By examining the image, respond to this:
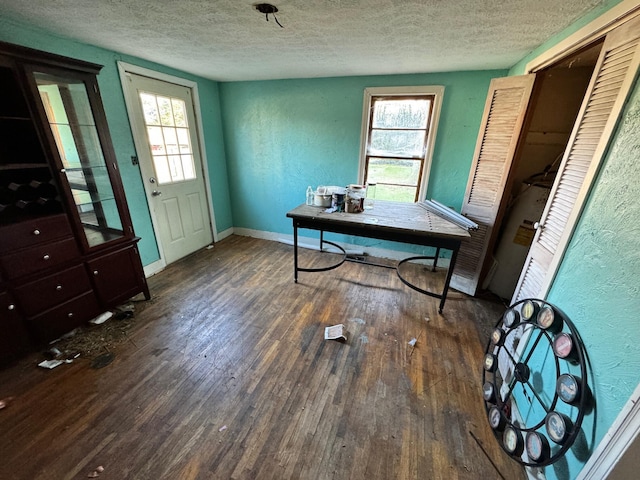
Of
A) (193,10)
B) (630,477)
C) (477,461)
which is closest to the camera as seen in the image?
(630,477)

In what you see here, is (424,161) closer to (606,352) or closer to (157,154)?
(606,352)

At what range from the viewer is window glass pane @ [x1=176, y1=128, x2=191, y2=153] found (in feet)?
10.2

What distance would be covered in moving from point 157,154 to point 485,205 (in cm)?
357

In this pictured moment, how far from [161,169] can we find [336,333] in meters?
2.71

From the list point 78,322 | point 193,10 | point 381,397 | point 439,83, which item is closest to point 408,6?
point 193,10

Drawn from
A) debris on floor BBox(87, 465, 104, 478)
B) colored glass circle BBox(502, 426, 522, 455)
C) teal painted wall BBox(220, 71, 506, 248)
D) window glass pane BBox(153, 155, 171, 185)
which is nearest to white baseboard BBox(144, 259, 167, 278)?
window glass pane BBox(153, 155, 171, 185)

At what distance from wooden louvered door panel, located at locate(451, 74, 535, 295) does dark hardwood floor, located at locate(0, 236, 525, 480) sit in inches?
19.4

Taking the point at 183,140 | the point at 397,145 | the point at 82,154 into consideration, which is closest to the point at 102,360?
the point at 82,154

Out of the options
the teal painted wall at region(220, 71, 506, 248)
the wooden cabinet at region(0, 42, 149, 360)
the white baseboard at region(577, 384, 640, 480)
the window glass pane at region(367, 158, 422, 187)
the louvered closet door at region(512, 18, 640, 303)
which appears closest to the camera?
the white baseboard at region(577, 384, 640, 480)

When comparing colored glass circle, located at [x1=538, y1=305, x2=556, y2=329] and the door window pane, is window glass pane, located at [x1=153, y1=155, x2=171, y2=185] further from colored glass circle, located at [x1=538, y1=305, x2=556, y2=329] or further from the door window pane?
colored glass circle, located at [x1=538, y1=305, x2=556, y2=329]

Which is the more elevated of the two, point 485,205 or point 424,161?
point 424,161

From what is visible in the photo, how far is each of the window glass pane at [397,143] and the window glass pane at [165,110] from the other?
2428mm

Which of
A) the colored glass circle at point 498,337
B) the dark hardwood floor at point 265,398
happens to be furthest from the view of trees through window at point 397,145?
the colored glass circle at point 498,337

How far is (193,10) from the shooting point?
4.89 feet
